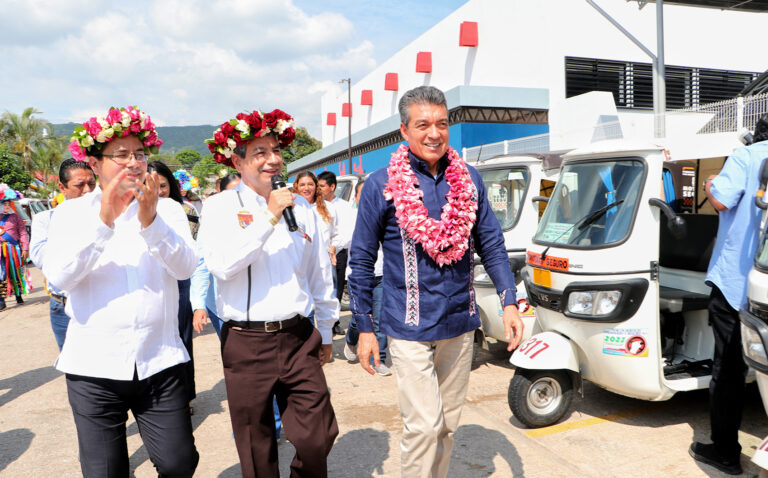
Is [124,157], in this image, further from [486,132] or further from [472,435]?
[486,132]

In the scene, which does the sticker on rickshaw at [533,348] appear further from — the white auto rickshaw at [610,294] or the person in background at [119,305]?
the person in background at [119,305]

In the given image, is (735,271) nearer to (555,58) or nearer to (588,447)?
(588,447)

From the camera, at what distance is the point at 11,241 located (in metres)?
10.2

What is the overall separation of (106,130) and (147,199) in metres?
0.44

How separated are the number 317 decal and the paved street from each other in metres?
0.60

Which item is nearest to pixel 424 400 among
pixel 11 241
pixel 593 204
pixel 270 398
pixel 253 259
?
pixel 270 398

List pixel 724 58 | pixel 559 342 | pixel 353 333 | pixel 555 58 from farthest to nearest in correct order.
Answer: pixel 724 58, pixel 555 58, pixel 353 333, pixel 559 342

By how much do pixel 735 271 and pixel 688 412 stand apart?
5.65 feet

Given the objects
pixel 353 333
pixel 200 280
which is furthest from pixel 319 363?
pixel 353 333

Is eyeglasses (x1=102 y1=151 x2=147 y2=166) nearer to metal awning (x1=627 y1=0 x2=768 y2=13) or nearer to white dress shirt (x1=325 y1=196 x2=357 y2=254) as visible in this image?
white dress shirt (x1=325 y1=196 x2=357 y2=254)

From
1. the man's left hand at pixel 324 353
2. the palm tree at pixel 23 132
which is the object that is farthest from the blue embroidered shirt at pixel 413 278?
the palm tree at pixel 23 132

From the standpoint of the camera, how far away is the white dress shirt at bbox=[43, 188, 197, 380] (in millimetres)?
2430

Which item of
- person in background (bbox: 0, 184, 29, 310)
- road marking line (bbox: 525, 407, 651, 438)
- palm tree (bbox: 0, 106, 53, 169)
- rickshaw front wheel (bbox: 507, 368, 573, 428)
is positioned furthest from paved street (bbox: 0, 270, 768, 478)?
palm tree (bbox: 0, 106, 53, 169)

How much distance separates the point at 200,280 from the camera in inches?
164
